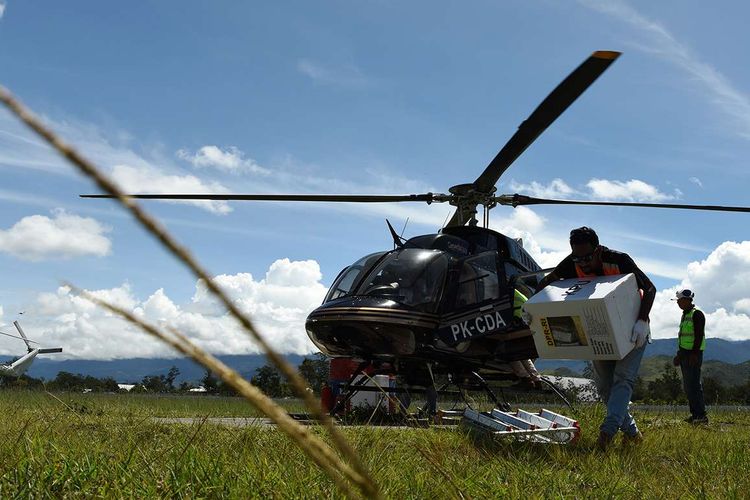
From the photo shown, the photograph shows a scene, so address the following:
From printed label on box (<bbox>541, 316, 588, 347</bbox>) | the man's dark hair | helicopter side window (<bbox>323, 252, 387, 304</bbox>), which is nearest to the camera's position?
printed label on box (<bbox>541, 316, 588, 347</bbox>)

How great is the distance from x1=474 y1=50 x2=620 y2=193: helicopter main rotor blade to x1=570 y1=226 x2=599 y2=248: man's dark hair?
1.37 m

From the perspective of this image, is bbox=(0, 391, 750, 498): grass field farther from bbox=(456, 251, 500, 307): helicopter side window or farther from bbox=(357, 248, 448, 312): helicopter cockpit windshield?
bbox=(456, 251, 500, 307): helicopter side window

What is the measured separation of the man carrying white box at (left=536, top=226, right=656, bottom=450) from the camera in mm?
5375

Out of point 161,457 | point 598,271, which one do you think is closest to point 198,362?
point 161,457

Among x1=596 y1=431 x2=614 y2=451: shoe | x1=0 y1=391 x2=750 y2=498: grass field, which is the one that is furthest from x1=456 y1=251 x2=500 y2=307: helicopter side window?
x1=0 y1=391 x2=750 y2=498: grass field

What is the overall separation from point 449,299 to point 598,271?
104 inches

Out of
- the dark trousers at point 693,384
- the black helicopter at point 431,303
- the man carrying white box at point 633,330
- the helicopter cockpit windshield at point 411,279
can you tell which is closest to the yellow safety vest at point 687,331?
the dark trousers at point 693,384

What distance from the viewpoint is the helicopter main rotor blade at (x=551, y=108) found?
5594 millimetres

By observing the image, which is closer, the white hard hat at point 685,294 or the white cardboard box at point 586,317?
the white cardboard box at point 586,317

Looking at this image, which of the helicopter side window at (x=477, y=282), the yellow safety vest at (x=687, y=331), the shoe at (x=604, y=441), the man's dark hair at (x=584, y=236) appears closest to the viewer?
the shoe at (x=604, y=441)

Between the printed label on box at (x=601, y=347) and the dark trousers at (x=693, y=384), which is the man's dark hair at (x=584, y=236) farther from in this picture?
the dark trousers at (x=693, y=384)

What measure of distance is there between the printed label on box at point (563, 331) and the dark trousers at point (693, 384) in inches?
215

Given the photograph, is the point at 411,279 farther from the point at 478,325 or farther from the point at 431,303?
the point at 478,325

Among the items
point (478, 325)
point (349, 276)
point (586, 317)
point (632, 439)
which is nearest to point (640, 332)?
point (586, 317)
